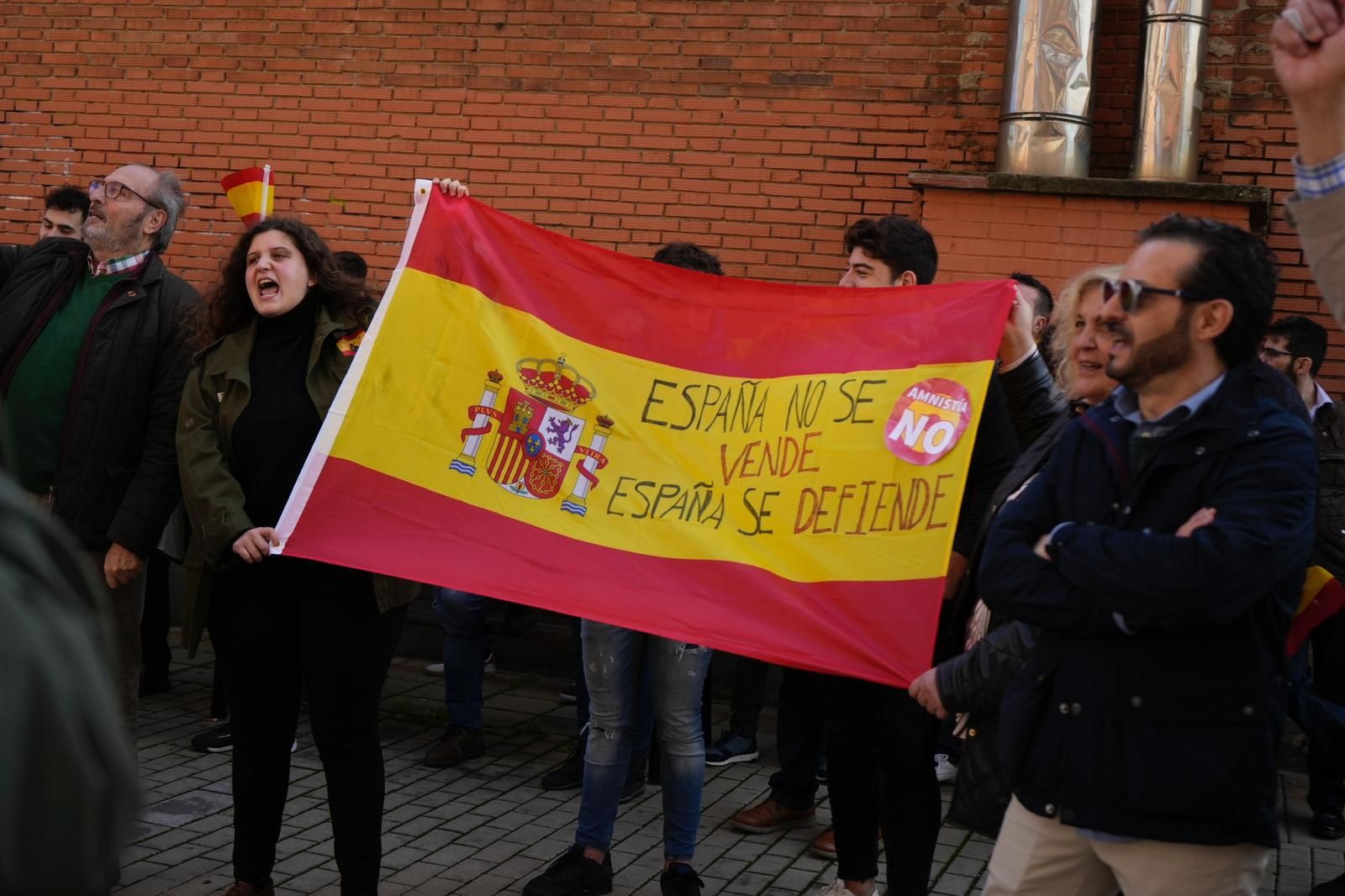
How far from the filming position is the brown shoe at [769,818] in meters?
5.68

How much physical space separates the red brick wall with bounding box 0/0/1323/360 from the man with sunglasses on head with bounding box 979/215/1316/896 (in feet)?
15.3

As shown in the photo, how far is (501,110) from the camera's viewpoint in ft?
28.4

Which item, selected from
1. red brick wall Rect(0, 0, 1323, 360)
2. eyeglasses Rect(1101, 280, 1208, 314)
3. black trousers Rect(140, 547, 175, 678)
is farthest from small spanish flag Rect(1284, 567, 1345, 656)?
black trousers Rect(140, 547, 175, 678)

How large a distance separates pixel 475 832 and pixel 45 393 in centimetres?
226

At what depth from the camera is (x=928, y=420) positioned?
13.6 feet

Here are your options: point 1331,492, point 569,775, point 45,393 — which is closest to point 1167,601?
point 45,393

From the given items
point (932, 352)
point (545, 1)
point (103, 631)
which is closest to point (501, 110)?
point (545, 1)

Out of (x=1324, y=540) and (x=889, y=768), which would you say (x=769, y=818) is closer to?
(x=889, y=768)

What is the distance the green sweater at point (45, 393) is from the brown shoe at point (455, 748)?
223cm

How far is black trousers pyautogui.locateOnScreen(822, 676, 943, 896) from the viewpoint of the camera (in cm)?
422

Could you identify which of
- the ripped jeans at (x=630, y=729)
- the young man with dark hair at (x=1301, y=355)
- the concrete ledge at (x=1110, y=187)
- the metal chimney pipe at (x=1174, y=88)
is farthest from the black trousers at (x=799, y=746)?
the metal chimney pipe at (x=1174, y=88)

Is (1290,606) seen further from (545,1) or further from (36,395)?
(545,1)

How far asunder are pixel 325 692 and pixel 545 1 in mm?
5534

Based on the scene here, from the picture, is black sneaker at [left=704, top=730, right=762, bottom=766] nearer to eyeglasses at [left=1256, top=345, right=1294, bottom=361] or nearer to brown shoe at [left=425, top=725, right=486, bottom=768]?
brown shoe at [left=425, top=725, right=486, bottom=768]
